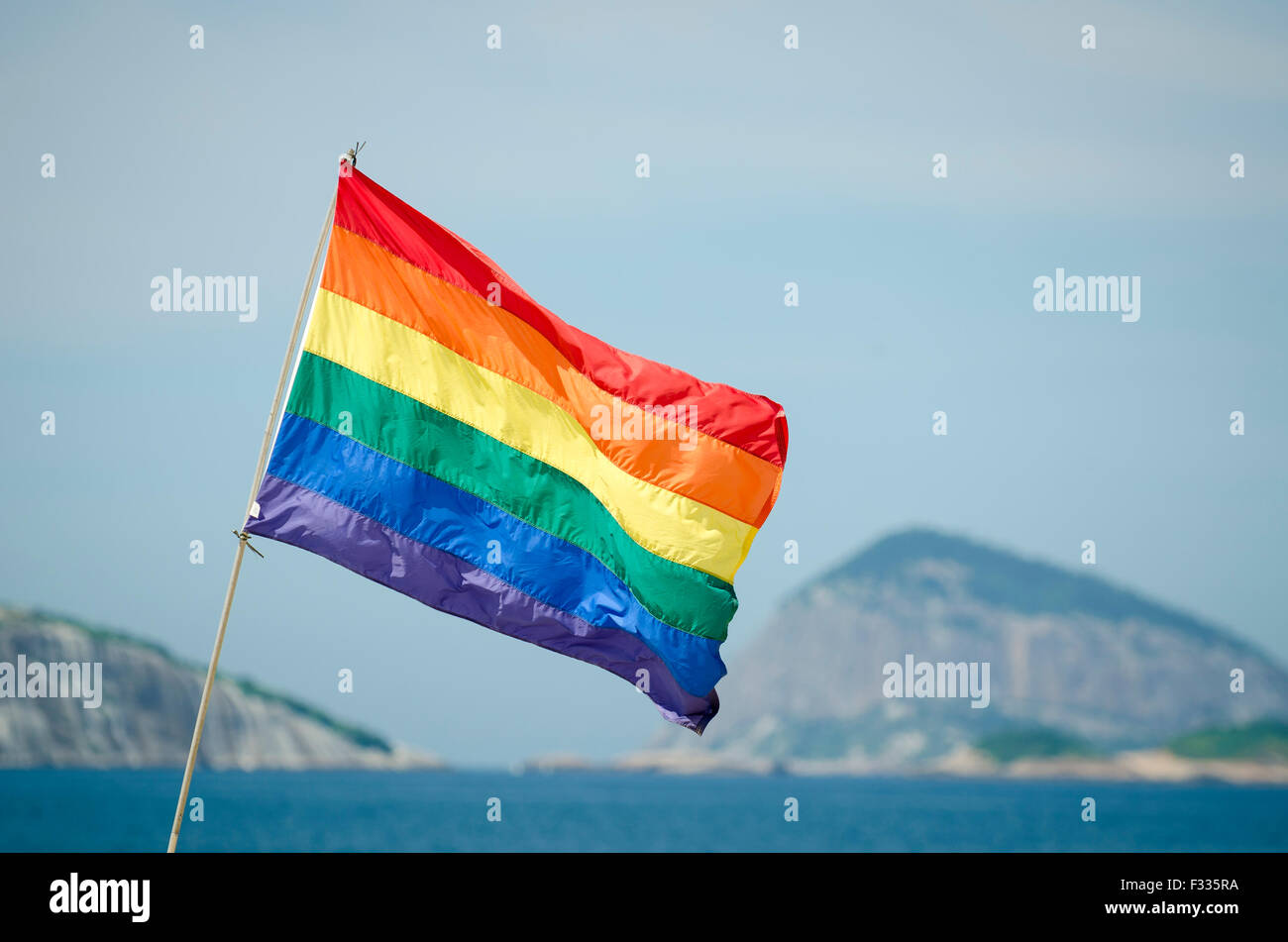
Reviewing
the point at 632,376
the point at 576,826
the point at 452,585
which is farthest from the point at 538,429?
the point at 576,826

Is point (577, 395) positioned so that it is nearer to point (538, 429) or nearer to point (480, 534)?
point (538, 429)

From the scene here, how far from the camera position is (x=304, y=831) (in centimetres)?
11488

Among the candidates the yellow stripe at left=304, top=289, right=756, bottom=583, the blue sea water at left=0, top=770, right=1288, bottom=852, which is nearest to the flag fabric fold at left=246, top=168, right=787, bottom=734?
the yellow stripe at left=304, top=289, right=756, bottom=583

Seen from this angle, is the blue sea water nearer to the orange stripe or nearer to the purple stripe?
the purple stripe

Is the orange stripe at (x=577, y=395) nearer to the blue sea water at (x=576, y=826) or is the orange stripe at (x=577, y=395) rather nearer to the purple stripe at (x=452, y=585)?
the purple stripe at (x=452, y=585)

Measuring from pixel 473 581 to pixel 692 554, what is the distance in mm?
2041

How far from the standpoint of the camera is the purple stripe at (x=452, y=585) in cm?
1284

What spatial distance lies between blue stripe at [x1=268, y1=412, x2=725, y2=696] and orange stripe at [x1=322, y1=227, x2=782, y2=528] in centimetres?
108

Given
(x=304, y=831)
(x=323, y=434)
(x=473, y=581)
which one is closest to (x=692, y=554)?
(x=473, y=581)

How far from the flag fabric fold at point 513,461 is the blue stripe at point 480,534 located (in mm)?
17

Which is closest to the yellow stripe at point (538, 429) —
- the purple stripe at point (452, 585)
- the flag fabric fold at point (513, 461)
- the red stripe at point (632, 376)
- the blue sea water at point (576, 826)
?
the flag fabric fold at point (513, 461)

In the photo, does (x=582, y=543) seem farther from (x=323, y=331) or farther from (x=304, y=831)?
(x=304, y=831)
